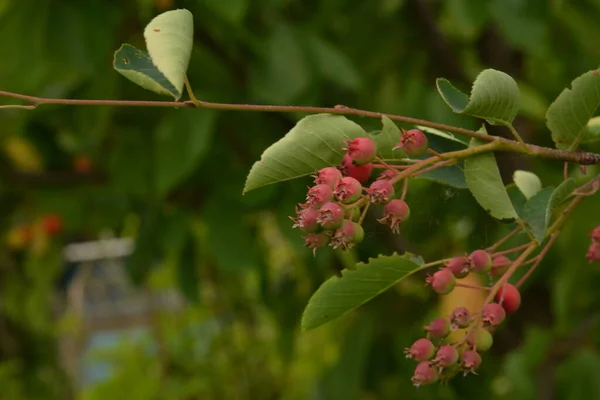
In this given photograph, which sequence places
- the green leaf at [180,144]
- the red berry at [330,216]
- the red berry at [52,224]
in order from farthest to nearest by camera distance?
the red berry at [52,224] < the green leaf at [180,144] < the red berry at [330,216]

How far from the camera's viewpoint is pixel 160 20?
436 mm

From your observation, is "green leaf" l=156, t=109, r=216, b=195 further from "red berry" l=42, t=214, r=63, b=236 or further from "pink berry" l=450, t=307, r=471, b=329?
"pink berry" l=450, t=307, r=471, b=329

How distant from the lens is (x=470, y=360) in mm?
427

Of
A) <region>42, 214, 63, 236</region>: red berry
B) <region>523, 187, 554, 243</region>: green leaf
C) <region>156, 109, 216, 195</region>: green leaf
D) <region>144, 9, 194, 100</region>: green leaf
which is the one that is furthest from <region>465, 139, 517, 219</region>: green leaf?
<region>42, 214, 63, 236</region>: red berry

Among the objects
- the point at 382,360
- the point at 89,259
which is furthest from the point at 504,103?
A: the point at 89,259

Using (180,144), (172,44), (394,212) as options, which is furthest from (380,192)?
(180,144)

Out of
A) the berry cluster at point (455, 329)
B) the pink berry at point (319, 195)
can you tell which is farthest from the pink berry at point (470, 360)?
the pink berry at point (319, 195)

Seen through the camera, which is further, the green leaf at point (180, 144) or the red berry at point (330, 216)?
the green leaf at point (180, 144)

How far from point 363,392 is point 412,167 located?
139 cm

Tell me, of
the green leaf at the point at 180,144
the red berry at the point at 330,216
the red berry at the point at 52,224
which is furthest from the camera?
the red berry at the point at 52,224

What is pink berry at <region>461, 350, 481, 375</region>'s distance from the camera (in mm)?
427

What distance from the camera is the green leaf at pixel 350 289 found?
0.44 m

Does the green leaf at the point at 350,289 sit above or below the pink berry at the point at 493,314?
above

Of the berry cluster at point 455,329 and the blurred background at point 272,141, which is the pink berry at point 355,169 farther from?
the blurred background at point 272,141
